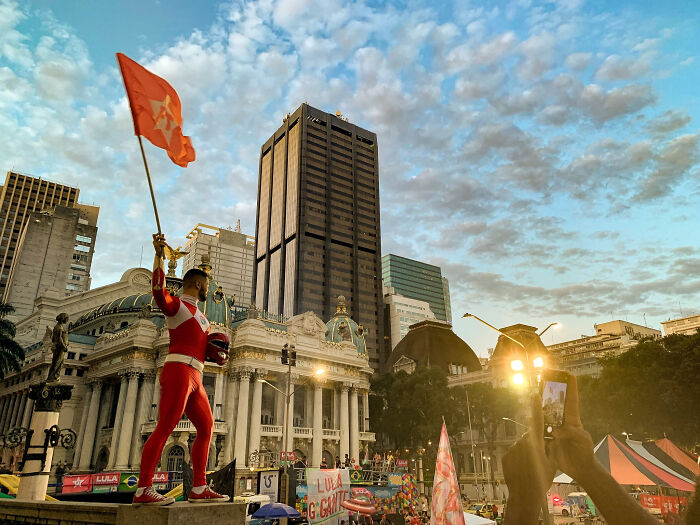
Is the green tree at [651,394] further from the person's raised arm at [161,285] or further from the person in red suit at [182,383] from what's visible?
the person's raised arm at [161,285]

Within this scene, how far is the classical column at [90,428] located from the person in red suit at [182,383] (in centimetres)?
5241

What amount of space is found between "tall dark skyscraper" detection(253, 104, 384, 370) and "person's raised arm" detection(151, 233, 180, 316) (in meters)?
115

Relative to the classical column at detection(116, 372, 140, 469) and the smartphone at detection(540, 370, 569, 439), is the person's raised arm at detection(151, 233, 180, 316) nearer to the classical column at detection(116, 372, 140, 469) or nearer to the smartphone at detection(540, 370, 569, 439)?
the smartphone at detection(540, 370, 569, 439)

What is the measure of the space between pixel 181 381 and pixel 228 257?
15137cm

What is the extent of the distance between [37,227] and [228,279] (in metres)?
67.6

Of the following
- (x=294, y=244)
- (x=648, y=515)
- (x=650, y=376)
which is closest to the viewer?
(x=648, y=515)

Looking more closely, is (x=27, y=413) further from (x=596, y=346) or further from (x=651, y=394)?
(x=596, y=346)

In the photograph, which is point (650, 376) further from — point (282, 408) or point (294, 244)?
point (294, 244)

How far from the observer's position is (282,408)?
5150 cm

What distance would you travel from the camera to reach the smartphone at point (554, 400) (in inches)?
370

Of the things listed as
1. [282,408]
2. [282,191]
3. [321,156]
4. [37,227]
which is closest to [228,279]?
[282,191]

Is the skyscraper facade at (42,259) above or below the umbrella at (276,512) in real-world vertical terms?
→ above

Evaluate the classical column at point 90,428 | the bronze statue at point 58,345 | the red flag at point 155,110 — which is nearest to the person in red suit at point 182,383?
the red flag at point 155,110

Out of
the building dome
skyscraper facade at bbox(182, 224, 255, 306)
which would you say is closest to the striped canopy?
the building dome
